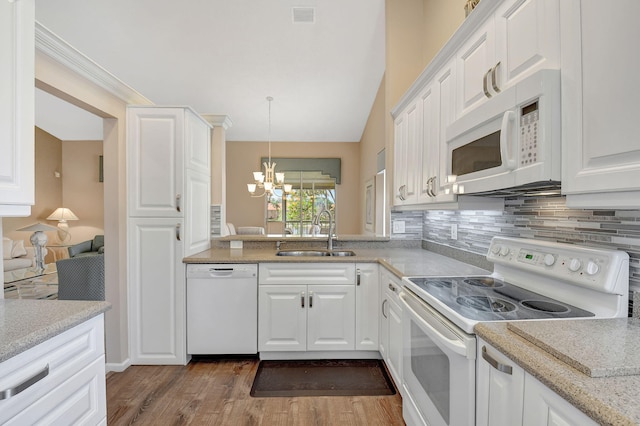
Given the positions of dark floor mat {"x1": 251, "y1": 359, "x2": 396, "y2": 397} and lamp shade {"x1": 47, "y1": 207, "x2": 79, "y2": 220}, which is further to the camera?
lamp shade {"x1": 47, "y1": 207, "x2": 79, "y2": 220}

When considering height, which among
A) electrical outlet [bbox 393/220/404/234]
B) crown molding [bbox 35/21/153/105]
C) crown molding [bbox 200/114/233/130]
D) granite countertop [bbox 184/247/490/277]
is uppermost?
crown molding [bbox 200/114/233/130]

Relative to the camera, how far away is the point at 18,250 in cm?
539

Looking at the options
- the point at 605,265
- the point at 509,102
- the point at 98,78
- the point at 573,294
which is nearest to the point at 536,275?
the point at 573,294

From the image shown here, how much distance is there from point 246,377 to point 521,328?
6.61ft

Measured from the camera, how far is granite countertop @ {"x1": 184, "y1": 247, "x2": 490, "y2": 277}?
1.89 m

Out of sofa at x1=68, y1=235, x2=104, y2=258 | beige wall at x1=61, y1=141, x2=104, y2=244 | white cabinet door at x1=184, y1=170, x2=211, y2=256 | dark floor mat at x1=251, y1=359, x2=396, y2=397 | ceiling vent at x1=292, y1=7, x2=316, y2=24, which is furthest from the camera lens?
beige wall at x1=61, y1=141, x2=104, y2=244

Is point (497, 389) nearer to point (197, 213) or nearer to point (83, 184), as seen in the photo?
point (197, 213)

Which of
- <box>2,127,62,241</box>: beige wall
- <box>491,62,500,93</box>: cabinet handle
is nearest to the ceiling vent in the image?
<box>491,62,500,93</box>: cabinet handle

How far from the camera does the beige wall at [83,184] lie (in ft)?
22.5

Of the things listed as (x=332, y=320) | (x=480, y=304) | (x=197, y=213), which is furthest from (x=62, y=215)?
(x=480, y=304)

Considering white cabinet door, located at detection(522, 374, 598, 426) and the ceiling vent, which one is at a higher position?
the ceiling vent

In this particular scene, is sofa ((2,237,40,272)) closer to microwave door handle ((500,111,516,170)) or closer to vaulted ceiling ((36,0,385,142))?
vaulted ceiling ((36,0,385,142))

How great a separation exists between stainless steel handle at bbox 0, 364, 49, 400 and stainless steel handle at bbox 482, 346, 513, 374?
1.36 m

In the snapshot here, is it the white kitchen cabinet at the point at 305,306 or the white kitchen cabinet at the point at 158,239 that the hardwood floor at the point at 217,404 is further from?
the white kitchen cabinet at the point at 305,306
